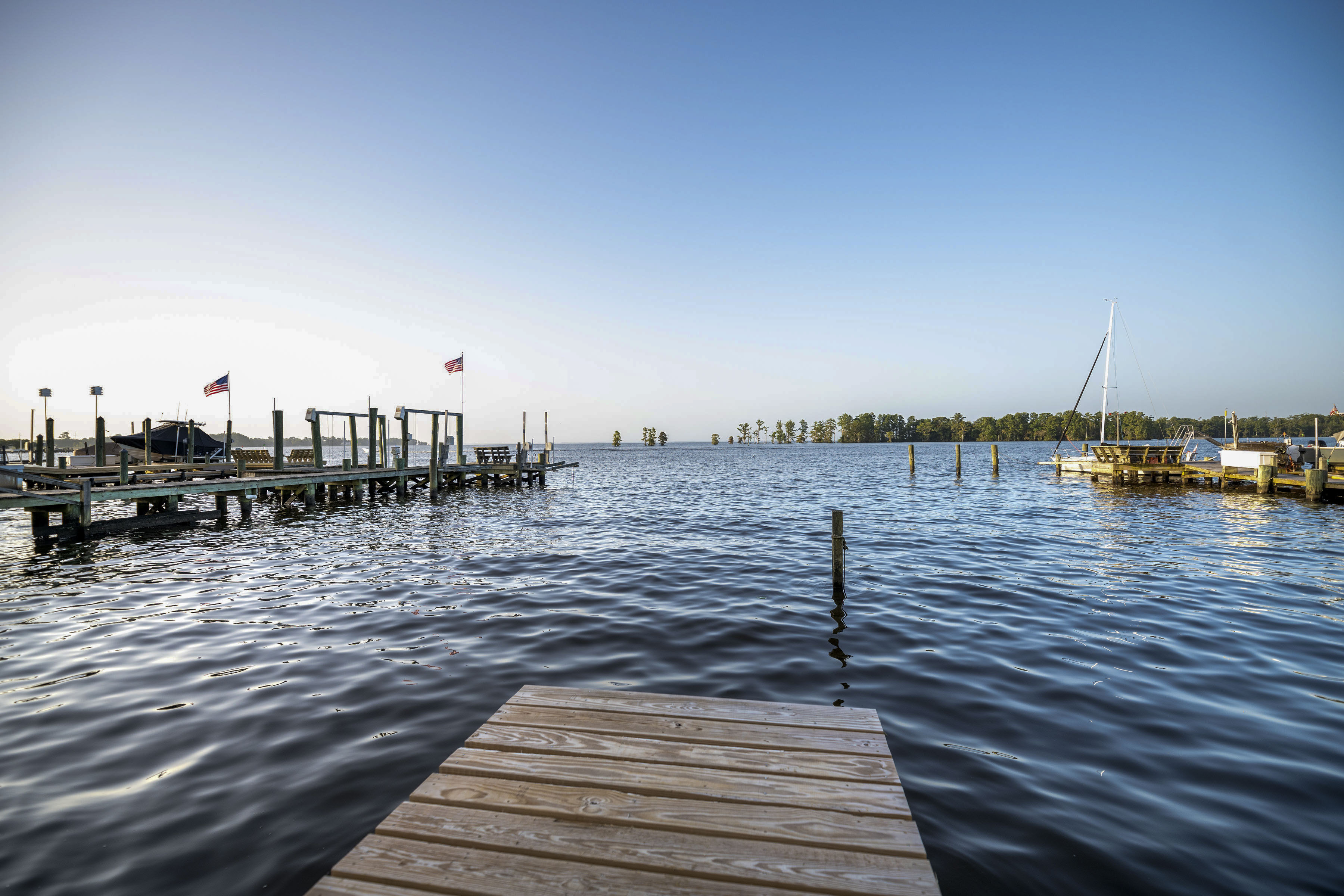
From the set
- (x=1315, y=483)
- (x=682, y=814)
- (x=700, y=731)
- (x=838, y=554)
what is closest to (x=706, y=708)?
(x=700, y=731)

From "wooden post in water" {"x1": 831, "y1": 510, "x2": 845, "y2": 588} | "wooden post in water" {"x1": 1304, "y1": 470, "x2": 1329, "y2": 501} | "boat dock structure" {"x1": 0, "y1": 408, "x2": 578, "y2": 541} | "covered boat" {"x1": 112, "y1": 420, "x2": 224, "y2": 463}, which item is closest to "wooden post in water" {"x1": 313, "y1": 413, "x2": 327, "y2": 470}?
"boat dock structure" {"x1": 0, "y1": 408, "x2": 578, "y2": 541}

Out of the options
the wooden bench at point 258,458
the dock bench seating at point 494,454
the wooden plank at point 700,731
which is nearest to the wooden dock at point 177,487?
the dock bench seating at point 494,454

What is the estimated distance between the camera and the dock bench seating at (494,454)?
38.8 m

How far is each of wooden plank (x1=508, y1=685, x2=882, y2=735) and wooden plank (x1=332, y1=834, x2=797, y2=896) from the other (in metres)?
1.54

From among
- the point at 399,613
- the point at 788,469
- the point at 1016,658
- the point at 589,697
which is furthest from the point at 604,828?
the point at 788,469

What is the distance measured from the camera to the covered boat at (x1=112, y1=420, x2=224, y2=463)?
112 feet

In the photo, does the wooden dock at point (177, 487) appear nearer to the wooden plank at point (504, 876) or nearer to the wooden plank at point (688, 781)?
the wooden plank at point (688, 781)

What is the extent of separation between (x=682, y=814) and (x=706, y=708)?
1293 mm

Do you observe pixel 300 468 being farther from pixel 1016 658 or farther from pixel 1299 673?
pixel 1299 673

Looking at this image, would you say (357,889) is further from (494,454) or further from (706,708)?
(494,454)

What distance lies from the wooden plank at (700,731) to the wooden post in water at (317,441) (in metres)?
27.9

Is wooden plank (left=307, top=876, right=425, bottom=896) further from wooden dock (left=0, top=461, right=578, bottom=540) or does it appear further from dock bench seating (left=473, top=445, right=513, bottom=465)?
dock bench seating (left=473, top=445, right=513, bottom=465)

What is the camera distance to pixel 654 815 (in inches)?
113

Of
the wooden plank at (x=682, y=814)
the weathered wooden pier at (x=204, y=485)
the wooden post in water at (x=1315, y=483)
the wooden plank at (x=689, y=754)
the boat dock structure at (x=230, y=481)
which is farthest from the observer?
the wooden post in water at (x=1315, y=483)
